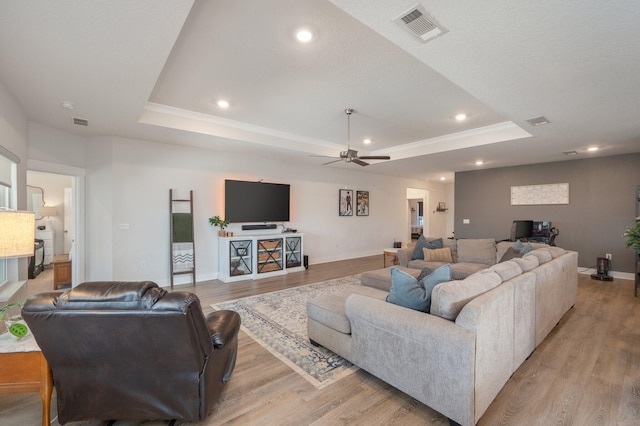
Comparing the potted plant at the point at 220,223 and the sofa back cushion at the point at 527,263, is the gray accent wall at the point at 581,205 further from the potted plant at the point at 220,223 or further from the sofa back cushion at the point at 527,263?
the potted plant at the point at 220,223

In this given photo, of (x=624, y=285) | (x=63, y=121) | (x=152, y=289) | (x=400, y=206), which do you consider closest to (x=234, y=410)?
(x=152, y=289)

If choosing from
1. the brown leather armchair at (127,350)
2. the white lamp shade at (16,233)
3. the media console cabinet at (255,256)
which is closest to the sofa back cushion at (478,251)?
the media console cabinet at (255,256)

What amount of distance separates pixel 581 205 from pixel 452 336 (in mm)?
6958

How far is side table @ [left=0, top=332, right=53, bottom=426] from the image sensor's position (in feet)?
5.33

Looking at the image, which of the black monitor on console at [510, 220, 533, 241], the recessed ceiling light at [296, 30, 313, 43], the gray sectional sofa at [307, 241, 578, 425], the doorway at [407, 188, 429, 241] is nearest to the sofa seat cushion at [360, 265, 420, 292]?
the gray sectional sofa at [307, 241, 578, 425]

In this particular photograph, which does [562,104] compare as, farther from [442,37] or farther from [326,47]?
[326,47]

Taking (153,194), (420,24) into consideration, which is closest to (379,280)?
(420,24)

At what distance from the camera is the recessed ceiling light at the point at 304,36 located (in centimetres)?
244

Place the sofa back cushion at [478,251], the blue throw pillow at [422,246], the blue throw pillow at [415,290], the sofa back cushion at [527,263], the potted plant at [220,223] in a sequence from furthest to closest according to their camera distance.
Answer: the potted plant at [220,223] → the blue throw pillow at [422,246] → the sofa back cushion at [478,251] → the sofa back cushion at [527,263] → the blue throw pillow at [415,290]

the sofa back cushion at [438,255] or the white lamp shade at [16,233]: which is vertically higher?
the white lamp shade at [16,233]

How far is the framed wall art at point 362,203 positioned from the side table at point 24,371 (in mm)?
7392

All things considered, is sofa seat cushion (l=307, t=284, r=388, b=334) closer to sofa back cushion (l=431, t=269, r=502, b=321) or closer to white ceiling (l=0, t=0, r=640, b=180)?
sofa back cushion (l=431, t=269, r=502, b=321)

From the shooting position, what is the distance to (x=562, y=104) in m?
3.27

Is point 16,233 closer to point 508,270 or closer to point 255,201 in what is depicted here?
point 508,270
